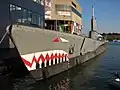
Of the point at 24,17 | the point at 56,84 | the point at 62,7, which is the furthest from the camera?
the point at 62,7

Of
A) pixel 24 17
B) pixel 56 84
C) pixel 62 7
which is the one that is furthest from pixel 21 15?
pixel 62 7

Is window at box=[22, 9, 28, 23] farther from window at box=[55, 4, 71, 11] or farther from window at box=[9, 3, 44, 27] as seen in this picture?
window at box=[55, 4, 71, 11]

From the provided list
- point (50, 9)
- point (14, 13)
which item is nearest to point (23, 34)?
point (14, 13)

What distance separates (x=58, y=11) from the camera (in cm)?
6400

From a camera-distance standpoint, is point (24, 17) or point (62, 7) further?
point (62, 7)

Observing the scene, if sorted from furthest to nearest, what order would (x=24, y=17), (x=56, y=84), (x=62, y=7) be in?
(x=62, y=7), (x=24, y=17), (x=56, y=84)

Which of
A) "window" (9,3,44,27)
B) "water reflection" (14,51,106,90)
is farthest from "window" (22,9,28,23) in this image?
"water reflection" (14,51,106,90)

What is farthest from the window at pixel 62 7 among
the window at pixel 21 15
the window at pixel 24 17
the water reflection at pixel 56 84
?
the water reflection at pixel 56 84

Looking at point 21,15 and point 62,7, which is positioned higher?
point 62,7

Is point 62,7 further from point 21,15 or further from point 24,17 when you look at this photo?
point 21,15

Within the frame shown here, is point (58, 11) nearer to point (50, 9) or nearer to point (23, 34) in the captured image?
point (50, 9)

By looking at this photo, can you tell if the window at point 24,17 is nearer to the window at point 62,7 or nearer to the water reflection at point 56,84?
the water reflection at point 56,84

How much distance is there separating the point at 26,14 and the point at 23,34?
29.3ft

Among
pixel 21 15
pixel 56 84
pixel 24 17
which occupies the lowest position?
pixel 56 84
